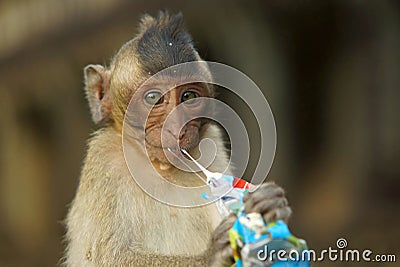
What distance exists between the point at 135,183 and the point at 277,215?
0.89 m

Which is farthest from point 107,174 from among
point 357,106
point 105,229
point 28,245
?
point 28,245

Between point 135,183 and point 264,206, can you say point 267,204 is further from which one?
point 135,183

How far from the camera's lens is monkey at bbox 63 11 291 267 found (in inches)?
118

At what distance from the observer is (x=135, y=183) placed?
3145 mm

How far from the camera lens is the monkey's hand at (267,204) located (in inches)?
94.1

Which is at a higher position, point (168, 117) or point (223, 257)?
point (168, 117)

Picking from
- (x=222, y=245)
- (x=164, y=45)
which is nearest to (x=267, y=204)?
(x=222, y=245)

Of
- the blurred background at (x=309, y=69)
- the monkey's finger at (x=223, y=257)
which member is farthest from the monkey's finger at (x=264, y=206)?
the blurred background at (x=309, y=69)

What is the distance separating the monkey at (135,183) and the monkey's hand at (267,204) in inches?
19.9

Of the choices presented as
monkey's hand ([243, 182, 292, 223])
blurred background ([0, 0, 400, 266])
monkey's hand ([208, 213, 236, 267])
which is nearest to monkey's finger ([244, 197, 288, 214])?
monkey's hand ([243, 182, 292, 223])

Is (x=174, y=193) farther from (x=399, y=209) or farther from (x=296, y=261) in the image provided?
(x=399, y=209)

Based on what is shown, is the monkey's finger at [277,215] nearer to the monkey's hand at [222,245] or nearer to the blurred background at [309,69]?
the monkey's hand at [222,245]

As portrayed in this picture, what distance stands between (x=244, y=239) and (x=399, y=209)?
167 inches

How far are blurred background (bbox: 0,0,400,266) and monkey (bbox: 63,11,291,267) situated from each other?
8.88ft
